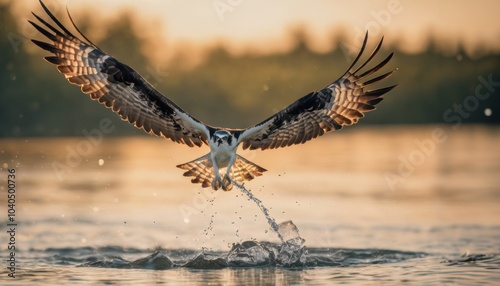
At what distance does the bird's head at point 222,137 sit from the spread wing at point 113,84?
23 centimetres

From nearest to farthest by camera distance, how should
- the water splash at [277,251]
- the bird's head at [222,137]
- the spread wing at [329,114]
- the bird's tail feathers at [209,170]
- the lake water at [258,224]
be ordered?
the lake water at [258,224] < the bird's head at [222,137] < the water splash at [277,251] < the bird's tail feathers at [209,170] < the spread wing at [329,114]

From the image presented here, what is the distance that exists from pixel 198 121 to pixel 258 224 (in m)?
4.33

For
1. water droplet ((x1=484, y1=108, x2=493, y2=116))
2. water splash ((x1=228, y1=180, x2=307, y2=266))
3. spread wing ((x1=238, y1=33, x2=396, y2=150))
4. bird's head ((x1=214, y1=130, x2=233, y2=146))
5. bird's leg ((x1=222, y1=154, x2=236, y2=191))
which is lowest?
water splash ((x1=228, y1=180, x2=307, y2=266))

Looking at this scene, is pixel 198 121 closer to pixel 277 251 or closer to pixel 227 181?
pixel 227 181

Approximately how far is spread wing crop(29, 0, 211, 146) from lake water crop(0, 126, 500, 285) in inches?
77.1

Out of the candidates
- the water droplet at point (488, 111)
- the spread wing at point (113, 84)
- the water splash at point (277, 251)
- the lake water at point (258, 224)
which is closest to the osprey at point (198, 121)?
the spread wing at point (113, 84)

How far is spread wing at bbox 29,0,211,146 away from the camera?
603 inches

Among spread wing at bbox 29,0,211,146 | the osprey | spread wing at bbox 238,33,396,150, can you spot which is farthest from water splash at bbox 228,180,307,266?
spread wing at bbox 29,0,211,146

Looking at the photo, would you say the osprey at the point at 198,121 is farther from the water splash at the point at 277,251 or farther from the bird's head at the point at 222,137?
the water splash at the point at 277,251

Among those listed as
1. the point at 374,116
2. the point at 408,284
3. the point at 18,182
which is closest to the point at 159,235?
the point at 408,284

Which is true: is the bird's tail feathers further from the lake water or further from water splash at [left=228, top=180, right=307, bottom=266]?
the lake water

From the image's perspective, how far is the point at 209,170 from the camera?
→ 15.6 metres

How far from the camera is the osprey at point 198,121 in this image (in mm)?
15297

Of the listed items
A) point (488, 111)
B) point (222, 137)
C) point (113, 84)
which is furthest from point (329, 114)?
point (488, 111)
